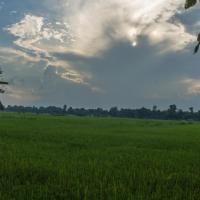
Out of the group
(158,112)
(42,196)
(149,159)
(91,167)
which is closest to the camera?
(42,196)

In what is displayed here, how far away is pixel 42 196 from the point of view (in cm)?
871

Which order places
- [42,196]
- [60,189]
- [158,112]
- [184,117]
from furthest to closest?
1. [158,112]
2. [184,117]
3. [60,189]
4. [42,196]

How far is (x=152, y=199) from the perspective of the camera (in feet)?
28.8

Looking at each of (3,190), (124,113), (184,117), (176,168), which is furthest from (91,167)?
(124,113)

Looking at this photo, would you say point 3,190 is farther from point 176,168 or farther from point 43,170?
point 176,168

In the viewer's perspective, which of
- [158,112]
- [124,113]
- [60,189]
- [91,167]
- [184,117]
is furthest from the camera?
[124,113]

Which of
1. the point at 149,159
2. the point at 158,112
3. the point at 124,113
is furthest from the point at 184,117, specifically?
the point at 149,159

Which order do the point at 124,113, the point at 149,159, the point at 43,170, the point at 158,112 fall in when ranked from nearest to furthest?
the point at 43,170 → the point at 149,159 → the point at 158,112 → the point at 124,113

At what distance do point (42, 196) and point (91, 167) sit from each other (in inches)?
157

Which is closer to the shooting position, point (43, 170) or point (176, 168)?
point (43, 170)

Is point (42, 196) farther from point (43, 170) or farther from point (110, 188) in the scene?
point (43, 170)

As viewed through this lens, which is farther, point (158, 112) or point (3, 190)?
point (158, 112)

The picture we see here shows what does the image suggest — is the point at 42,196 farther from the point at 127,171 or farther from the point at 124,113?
the point at 124,113

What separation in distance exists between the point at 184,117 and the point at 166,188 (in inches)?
5366
